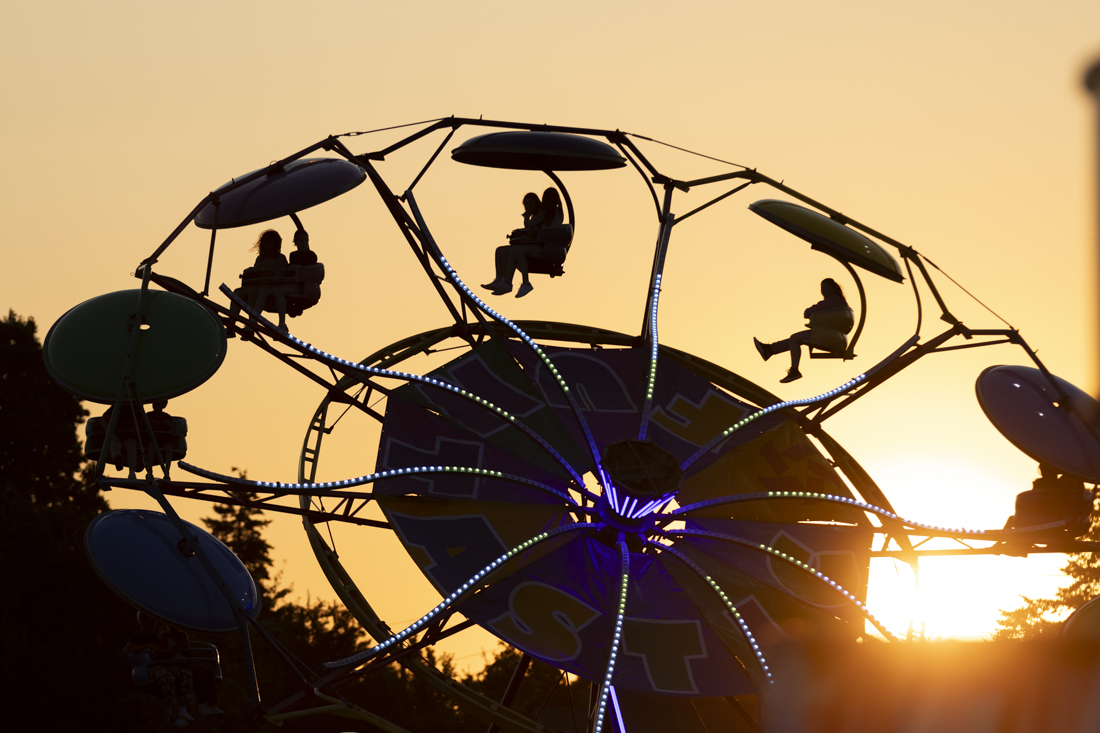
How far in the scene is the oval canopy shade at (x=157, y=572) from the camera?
20453mm

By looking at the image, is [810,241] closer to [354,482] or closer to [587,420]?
[587,420]

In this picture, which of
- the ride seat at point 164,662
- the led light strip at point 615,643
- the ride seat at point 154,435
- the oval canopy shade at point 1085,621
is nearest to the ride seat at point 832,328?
the led light strip at point 615,643

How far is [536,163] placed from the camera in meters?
24.8

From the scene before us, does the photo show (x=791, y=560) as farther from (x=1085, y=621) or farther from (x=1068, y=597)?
(x=1068, y=597)

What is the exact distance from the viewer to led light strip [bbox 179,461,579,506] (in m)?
21.1

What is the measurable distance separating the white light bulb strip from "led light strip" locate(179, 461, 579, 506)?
1613 millimetres

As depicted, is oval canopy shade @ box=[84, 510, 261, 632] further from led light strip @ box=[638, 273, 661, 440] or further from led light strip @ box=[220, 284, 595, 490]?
led light strip @ box=[638, 273, 661, 440]

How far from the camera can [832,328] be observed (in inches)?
998

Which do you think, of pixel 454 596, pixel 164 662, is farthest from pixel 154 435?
pixel 454 596

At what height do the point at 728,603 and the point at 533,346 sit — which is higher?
the point at 533,346

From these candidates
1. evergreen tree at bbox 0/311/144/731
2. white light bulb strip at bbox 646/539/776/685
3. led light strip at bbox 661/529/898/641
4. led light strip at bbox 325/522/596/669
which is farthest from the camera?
evergreen tree at bbox 0/311/144/731

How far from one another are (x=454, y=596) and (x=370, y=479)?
2.04 m

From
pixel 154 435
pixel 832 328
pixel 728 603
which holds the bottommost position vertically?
pixel 728 603

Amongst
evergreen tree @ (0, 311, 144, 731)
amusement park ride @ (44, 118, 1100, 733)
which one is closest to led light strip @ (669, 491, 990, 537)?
amusement park ride @ (44, 118, 1100, 733)
